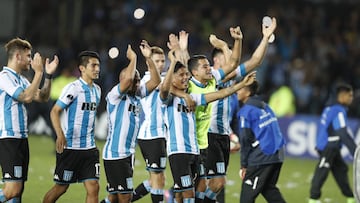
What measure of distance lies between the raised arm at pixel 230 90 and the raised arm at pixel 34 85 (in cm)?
198

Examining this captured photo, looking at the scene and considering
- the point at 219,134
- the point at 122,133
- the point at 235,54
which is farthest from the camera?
the point at 219,134

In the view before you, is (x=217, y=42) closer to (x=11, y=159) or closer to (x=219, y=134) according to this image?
(x=219, y=134)

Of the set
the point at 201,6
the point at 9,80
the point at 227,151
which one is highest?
the point at 201,6

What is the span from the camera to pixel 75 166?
1144 cm

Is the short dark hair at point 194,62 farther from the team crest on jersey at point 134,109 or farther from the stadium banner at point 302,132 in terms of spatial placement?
the stadium banner at point 302,132

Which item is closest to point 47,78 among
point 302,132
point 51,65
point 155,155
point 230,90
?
point 51,65

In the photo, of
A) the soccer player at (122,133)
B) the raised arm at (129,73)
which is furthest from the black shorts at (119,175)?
the raised arm at (129,73)

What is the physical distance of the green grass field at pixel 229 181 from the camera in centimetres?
1417

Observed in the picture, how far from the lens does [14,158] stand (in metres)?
11.0

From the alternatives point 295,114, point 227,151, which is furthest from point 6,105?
point 295,114

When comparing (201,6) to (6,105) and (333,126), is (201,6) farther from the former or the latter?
(6,105)

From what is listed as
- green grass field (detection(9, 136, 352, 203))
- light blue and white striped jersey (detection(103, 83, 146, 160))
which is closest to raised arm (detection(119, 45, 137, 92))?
light blue and white striped jersey (detection(103, 83, 146, 160))

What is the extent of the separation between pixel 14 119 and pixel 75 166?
0.96 meters

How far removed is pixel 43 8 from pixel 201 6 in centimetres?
491
